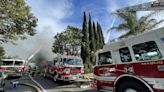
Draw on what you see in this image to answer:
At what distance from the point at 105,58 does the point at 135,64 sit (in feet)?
6.38

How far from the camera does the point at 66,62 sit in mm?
18906

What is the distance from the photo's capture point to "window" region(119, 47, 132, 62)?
7.70 meters

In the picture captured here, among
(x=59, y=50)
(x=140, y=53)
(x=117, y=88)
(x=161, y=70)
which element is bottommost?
(x=117, y=88)

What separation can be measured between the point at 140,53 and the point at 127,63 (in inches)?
22.8

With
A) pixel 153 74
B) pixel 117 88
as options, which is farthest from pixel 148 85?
pixel 117 88

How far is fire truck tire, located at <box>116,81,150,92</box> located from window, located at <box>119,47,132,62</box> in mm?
753

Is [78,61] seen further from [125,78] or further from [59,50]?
[59,50]

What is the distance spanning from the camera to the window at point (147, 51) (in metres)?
6.73

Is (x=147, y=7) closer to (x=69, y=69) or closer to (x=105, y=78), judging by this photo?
(x=69, y=69)

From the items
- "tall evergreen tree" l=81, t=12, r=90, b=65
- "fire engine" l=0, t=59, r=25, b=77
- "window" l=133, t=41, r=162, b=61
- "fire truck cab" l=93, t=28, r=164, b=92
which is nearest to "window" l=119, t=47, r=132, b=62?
"fire truck cab" l=93, t=28, r=164, b=92

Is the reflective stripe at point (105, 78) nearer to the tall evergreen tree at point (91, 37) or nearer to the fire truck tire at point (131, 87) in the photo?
the fire truck tire at point (131, 87)

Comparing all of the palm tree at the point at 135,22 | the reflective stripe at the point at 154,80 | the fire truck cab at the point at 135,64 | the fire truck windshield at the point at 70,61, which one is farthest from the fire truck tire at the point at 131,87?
the palm tree at the point at 135,22

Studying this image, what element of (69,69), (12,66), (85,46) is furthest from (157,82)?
(85,46)

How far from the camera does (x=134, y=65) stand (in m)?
7.33
